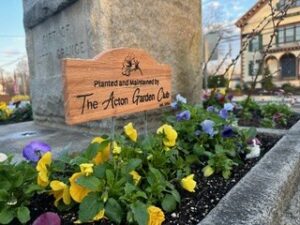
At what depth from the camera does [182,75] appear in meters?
2.99

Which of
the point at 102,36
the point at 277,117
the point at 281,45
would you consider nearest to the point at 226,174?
the point at 102,36

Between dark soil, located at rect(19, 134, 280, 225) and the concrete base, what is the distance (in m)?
0.64

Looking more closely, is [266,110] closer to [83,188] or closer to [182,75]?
[182,75]

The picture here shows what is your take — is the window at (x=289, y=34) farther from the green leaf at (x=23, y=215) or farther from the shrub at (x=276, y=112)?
the green leaf at (x=23, y=215)

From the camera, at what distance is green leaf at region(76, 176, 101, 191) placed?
40.9 inches

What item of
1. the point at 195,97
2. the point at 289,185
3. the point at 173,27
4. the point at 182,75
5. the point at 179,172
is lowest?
the point at 289,185

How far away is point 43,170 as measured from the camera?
1192mm

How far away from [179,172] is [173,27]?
1752mm

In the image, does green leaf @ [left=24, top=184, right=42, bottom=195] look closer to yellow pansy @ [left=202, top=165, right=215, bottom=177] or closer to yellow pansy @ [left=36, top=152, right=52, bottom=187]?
yellow pansy @ [left=36, top=152, right=52, bottom=187]

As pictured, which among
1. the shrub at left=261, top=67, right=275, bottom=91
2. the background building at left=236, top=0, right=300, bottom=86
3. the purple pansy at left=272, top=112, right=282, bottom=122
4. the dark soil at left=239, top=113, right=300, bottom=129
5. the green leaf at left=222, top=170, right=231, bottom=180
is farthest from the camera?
the background building at left=236, top=0, right=300, bottom=86

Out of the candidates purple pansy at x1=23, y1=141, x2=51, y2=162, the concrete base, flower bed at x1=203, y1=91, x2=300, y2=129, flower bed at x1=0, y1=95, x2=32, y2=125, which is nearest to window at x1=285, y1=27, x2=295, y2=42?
flower bed at x1=203, y1=91, x2=300, y2=129

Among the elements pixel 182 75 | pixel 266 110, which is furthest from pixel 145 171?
pixel 266 110

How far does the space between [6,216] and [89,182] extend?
29 centimetres

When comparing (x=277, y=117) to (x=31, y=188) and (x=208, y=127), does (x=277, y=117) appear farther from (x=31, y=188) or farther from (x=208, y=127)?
(x=31, y=188)
